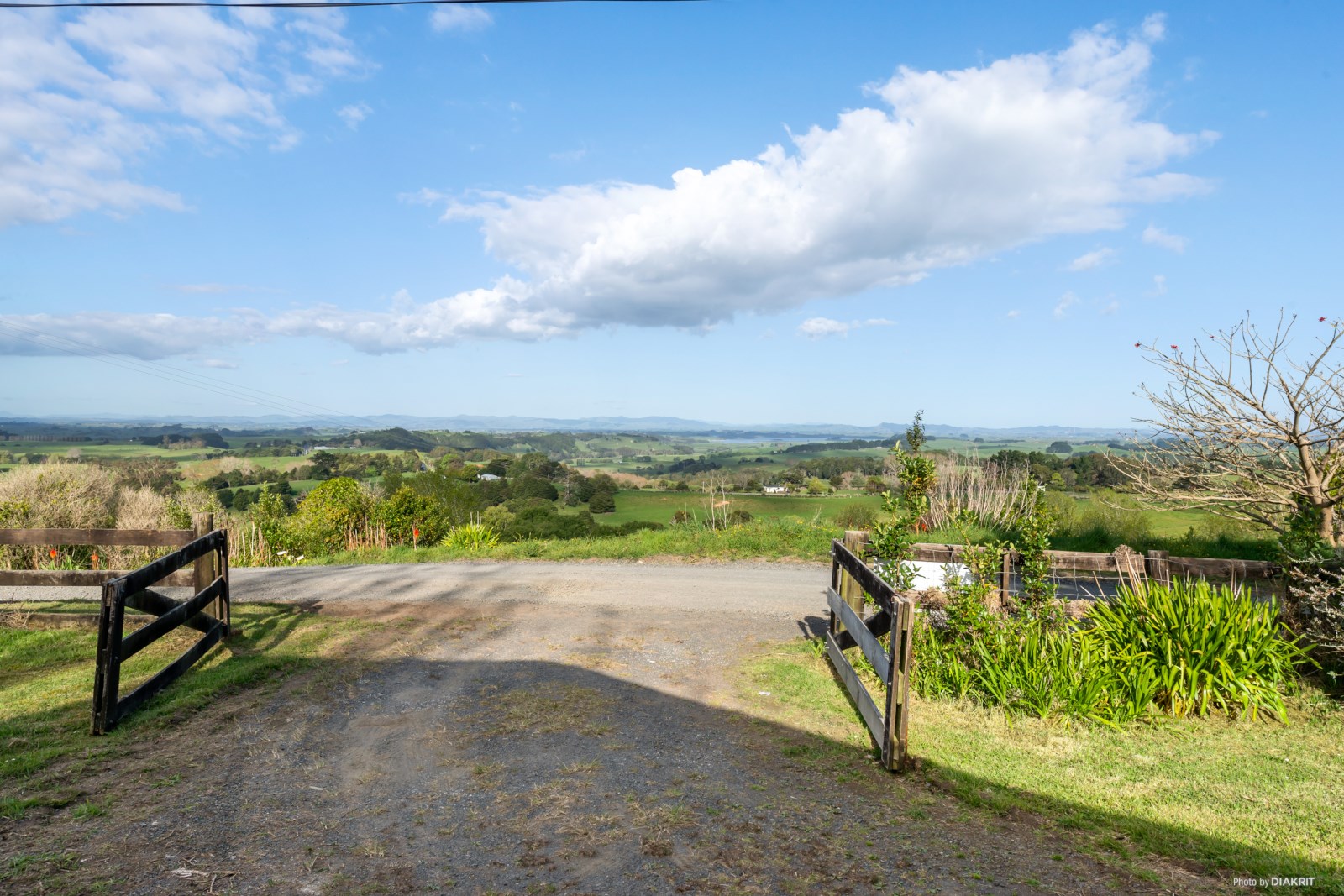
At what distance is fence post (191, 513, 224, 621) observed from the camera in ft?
24.9

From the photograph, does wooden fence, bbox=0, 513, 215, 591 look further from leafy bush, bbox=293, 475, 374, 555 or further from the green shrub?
leafy bush, bbox=293, 475, 374, 555

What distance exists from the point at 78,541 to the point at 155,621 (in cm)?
221

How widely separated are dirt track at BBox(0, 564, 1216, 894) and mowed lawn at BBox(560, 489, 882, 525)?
22.7ft

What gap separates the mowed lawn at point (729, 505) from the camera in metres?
21.5

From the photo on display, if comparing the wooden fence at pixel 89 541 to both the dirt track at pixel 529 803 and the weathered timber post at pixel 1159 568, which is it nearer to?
the dirt track at pixel 529 803

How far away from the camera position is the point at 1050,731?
570cm

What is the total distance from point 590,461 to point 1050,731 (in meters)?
88.8

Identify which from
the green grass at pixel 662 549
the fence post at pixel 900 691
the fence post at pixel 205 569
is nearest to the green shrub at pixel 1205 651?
the fence post at pixel 900 691

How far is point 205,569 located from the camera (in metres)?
7.61

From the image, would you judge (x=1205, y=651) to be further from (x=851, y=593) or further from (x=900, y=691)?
(x=900, y=691)

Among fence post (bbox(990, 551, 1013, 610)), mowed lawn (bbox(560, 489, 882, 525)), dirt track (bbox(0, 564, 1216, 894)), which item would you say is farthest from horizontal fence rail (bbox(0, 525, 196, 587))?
mowed lawn (bbox(560, 489, 882, 525))

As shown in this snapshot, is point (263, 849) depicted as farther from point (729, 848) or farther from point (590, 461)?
point (590, 461)

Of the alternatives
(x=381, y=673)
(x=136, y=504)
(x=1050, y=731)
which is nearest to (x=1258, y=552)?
(x=1050, y=731)

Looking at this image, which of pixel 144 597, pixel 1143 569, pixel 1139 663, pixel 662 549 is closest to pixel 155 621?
pixel 144 597
